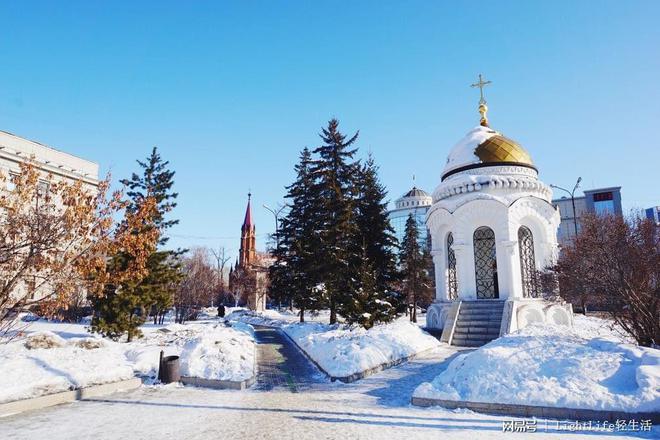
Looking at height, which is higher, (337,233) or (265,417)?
(337,233)

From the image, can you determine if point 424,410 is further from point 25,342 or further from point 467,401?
point 25,342

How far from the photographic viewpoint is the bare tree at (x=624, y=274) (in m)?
10.6

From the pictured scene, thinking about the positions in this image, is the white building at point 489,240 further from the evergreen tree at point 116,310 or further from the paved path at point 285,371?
the evergreen tree at point 116,310

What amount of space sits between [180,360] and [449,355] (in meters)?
8.23

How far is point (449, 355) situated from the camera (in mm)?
13578

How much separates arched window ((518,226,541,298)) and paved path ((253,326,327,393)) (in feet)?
34.7

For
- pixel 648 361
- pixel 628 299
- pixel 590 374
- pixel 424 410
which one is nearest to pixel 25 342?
pixel 424 410

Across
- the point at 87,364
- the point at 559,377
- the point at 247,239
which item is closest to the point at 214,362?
the point at 87,364

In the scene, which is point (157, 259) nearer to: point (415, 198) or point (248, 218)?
point (248, 218)

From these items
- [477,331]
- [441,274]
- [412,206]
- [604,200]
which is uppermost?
[412,206]

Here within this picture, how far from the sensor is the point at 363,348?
12.0 meters

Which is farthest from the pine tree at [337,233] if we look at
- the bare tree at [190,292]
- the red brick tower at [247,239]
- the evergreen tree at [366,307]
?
the red brick tower at [247,239]

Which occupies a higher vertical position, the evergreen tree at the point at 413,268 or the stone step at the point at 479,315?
the evergreen tree at the point at 413,268

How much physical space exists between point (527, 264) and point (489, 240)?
6.82 ft
